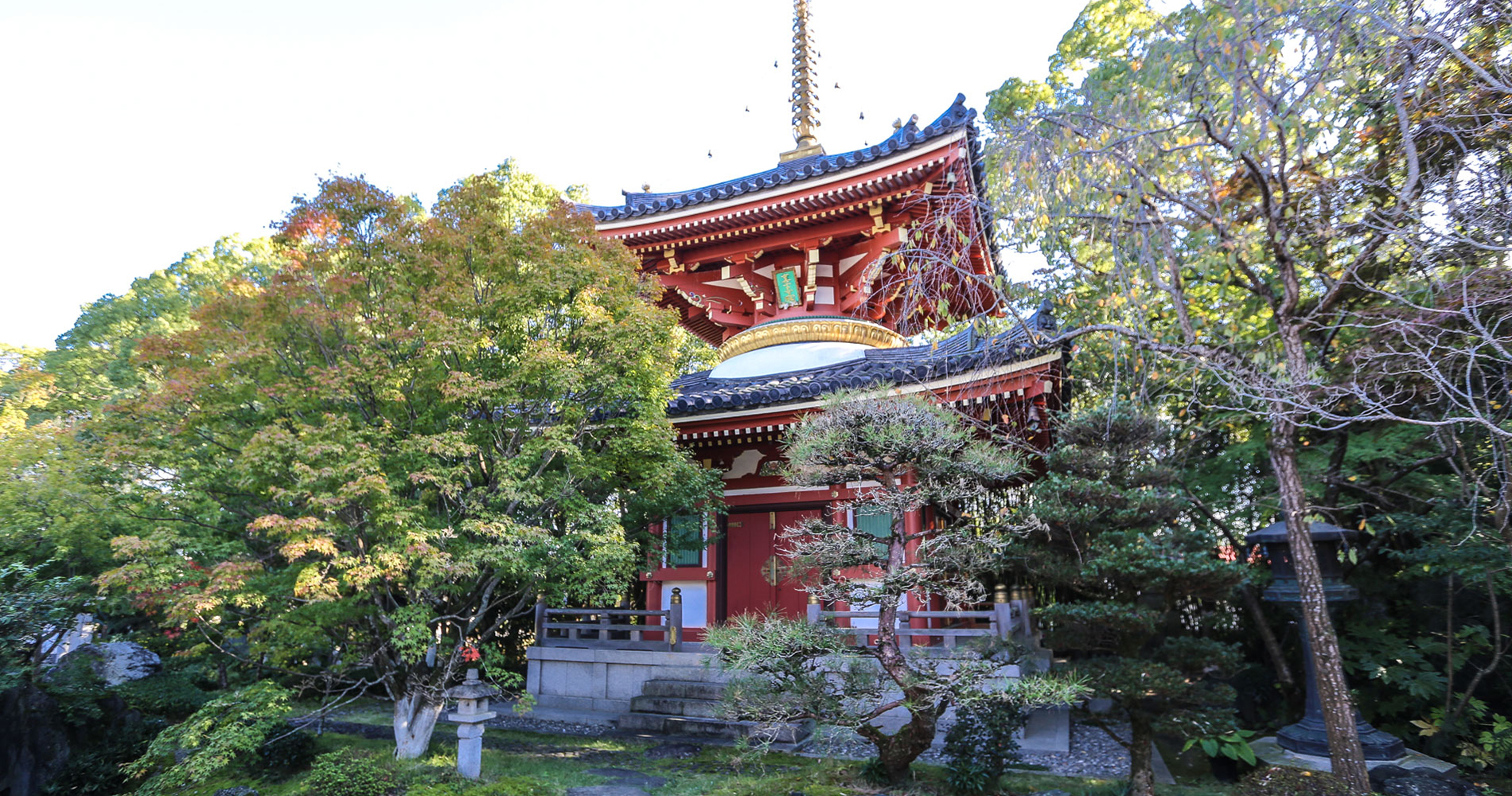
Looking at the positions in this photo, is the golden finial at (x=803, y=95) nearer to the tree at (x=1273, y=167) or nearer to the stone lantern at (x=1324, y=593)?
the tree at (x=1273, y=167)

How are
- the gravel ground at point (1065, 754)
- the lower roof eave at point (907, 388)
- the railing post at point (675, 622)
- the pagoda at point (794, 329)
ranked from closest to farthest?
1. the gravel ground at point (1065, 754)
2. the lower roof eave at point (907, 388)
3. the pagoda at point (794, 329)
4. the railing post at point (675, 622)

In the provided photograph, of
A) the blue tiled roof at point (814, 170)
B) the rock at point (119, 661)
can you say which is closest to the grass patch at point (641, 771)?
the rock at point (119, 661)

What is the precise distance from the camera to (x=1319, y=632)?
588cm

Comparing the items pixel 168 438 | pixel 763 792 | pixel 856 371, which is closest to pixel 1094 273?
pixel 856 371

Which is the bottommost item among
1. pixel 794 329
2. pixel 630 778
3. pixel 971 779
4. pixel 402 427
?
pixel 630 778

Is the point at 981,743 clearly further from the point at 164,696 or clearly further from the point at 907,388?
the point at 164,696

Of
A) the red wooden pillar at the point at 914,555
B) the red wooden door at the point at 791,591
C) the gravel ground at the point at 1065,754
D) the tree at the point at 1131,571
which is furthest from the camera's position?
the red wooden door at the point at 791,591

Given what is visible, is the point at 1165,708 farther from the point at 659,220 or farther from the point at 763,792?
the point at 659,220

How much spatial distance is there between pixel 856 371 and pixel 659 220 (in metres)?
4.67

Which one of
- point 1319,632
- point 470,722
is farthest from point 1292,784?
point 470,722

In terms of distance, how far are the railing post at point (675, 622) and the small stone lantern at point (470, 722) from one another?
11.1 feet

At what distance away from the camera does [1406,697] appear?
27.9 feet

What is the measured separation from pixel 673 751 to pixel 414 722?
115 inches

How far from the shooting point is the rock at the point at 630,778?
25.1 feet
